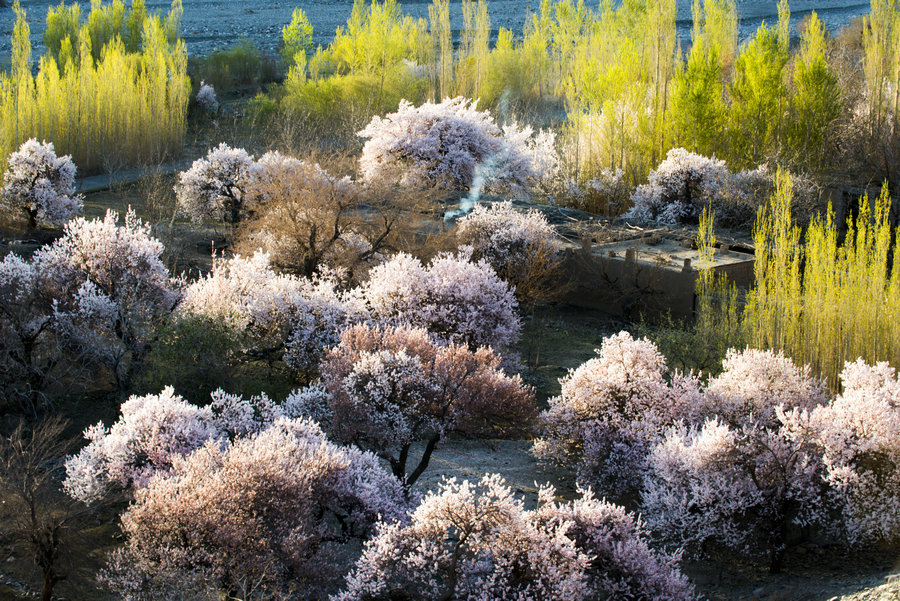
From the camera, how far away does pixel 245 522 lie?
845cm

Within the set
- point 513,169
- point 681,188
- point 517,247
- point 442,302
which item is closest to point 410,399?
point 442,302

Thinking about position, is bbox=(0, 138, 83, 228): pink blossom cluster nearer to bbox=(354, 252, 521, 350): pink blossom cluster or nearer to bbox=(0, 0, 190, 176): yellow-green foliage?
bbox=(0, 0, 190, 176): yellow-green foliage

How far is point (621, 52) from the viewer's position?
29.2m

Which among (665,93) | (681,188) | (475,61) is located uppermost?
(475,61)

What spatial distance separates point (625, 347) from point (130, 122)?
22.7 meters

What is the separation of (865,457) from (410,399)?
Result: 5080mm

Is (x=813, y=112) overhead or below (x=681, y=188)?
overhead

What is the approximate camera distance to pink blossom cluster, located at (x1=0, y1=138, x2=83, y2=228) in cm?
2134

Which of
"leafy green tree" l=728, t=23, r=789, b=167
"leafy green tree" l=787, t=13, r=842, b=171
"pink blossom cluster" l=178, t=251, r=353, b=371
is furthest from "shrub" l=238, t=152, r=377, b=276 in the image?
"leafy green tree" l=787, t=13, r=842, b=171

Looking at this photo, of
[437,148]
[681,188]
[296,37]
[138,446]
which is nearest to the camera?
[138,446]

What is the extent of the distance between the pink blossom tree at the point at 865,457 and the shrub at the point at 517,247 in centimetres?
846

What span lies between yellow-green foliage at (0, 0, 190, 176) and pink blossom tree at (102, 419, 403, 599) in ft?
56.2

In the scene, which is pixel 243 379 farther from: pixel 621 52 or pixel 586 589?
pixel 621 52

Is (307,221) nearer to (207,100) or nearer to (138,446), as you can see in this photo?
(138,446)
